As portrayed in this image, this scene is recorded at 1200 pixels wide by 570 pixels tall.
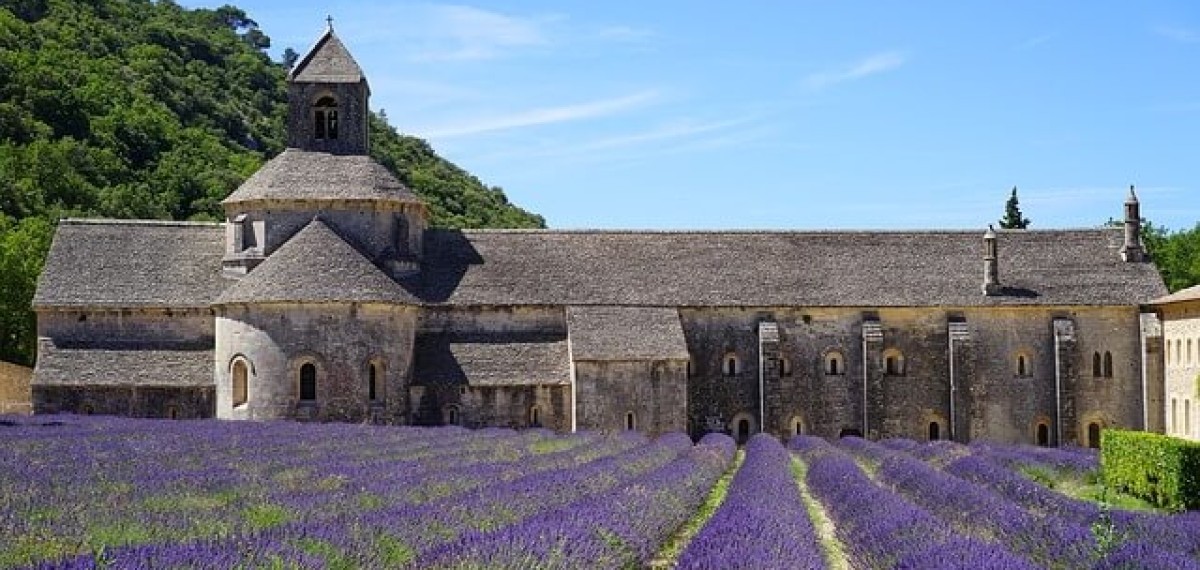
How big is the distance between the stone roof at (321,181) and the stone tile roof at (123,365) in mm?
5315

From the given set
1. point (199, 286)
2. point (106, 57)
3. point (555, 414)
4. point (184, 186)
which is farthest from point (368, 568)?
point (106, 57)

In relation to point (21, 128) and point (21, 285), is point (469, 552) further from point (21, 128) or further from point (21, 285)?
point (21, 128)

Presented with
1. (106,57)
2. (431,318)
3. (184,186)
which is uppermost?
(106,57)

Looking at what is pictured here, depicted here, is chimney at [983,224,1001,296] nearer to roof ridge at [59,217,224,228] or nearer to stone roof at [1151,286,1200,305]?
stone roof at [1151,286,1200,305]

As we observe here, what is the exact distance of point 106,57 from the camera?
10144cm

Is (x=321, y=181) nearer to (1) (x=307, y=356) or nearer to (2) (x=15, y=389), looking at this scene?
(1) (x=307, y=356)

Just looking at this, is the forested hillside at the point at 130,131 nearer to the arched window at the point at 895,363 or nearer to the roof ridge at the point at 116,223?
the roof ridge at the point at 116,223

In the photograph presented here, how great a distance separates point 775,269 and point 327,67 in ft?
55.4

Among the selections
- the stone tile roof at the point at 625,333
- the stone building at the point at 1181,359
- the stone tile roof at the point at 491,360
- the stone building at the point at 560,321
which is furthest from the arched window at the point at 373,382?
the stone building at the point at 1181,359

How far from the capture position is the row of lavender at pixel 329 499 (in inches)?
479

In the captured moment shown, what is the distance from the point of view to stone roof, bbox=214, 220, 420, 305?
147 feet

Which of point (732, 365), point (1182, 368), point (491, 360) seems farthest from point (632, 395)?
point (1182, 368)

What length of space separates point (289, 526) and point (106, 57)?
94.0 metres

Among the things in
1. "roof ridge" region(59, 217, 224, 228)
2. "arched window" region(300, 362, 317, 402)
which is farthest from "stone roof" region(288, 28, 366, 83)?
"arched window" region(300, 362, 317, 402)
